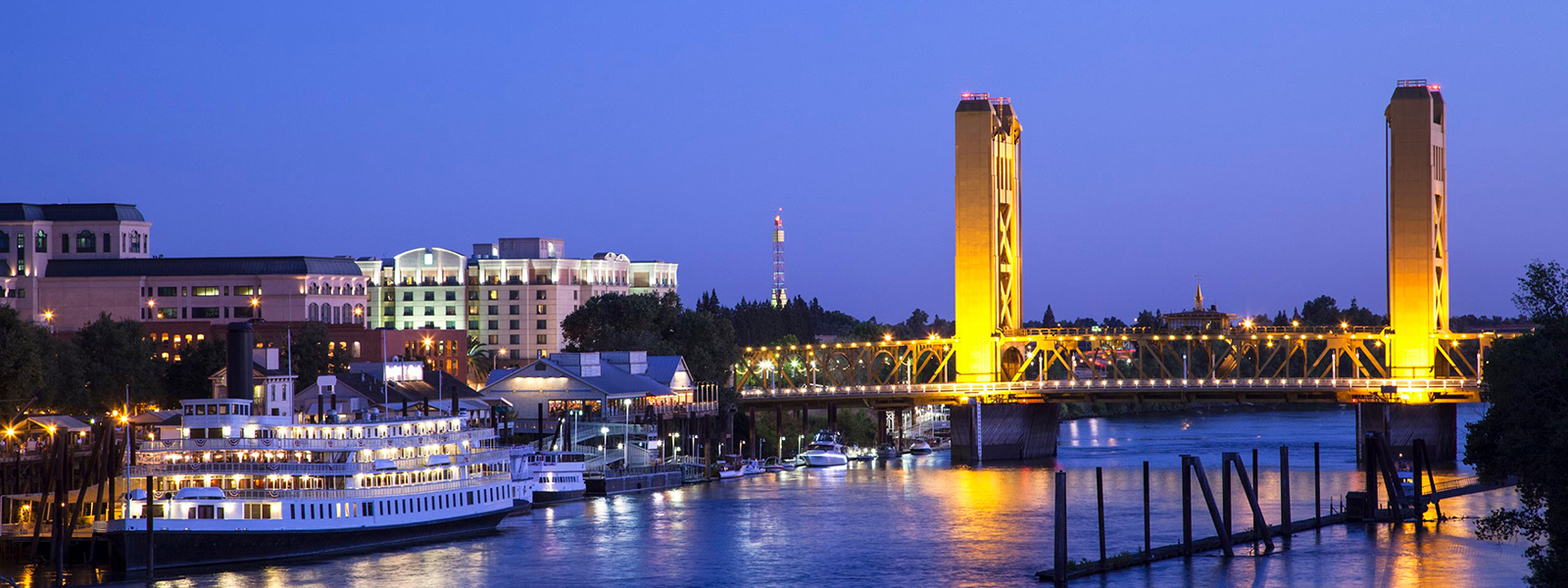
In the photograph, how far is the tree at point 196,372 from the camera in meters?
99.7

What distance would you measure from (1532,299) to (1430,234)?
226 feet

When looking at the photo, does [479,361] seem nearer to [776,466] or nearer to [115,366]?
[776,466]

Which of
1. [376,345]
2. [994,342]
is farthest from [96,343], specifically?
[994,342]

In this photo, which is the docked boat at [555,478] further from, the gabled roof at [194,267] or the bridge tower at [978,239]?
the gabled roof at [194,267]

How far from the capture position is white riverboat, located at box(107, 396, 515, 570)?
197 ft

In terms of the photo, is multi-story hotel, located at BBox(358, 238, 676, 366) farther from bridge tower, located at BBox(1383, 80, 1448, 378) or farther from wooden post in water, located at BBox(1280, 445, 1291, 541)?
wooden post in water, located at BBox(1280, 445, 1291, 541)

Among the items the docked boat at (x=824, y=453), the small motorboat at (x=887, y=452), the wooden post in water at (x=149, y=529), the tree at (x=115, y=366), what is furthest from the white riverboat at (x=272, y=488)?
the small motorboat at (x=887, y=452)

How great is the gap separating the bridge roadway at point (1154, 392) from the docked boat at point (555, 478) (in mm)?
32595

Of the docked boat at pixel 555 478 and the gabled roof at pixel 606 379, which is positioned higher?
the gabled roof at pixel 606 379

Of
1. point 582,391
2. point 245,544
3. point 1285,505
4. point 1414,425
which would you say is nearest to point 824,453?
point 582,391

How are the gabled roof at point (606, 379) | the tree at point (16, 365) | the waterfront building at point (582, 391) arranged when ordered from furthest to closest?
the gabled roof at point (606, 379)
the waterfront building at point (582, 391)
the tree at point (16, 365)

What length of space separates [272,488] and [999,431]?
5935 cm

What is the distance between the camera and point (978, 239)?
117 metres

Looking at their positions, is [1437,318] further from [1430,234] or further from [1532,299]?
[1532,299]
